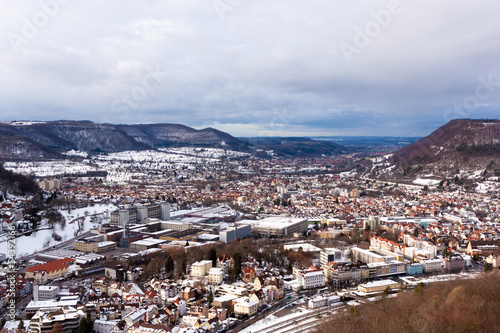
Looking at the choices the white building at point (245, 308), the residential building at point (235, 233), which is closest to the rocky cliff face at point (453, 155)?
the residential building at point (235, 233)

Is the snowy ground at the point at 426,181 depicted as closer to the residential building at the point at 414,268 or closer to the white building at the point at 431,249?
the white building at the point at 431,249

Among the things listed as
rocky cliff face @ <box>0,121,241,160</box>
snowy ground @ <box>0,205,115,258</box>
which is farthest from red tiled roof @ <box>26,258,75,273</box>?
rocky cliff face @ <box>0,121,241,160</box>

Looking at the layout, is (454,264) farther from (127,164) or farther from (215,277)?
(127,164)

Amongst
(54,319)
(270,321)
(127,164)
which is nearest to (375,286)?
(270,321)

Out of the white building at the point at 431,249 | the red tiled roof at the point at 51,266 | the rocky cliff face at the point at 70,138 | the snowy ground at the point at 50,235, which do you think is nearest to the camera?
the red tiled roof at the point at 51,266

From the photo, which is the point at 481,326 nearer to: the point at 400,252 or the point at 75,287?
Answer: the point at 400,252

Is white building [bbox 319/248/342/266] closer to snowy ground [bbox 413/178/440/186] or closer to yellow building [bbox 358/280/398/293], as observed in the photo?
yellow building [bbox 358/280/398/293]
